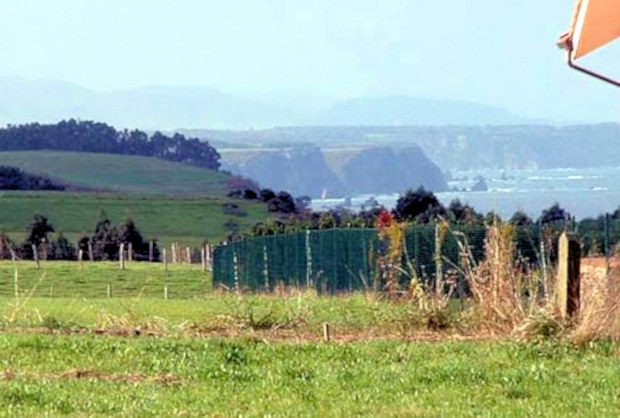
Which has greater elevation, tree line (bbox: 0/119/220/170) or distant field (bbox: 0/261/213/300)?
tree line (bbox: 0/119/220/170)

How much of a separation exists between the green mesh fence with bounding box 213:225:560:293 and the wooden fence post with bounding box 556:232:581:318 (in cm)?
811

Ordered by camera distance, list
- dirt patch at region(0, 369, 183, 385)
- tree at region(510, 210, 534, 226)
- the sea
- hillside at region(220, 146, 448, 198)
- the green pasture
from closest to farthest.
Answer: the green pasture, dirt patch at region(0, 369, 183, 385), tree at region(510, 210, 534, 226), the sea, hillside at region(220, 146, 448, 198)

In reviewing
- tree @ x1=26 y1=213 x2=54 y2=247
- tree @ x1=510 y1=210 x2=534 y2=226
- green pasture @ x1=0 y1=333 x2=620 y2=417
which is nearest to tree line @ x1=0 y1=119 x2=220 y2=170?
tree @ x1=26 y1=213 x2=54 y2=247

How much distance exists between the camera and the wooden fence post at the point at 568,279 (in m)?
15.1

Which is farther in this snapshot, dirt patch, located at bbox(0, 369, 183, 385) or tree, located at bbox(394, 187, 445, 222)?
tree, located at bbox(394, 187, 445, 222)

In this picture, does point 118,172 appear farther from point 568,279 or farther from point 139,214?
point 568,279

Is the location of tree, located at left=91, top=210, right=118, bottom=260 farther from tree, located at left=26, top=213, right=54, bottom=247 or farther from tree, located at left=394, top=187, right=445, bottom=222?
tree, located at left=394, top=187, right=445, bottom=222

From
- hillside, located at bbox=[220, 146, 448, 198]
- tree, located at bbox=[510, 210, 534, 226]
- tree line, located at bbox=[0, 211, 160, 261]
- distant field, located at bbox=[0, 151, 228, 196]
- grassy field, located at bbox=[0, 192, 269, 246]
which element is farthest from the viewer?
hillside, located at bbox=[220, 146, 448, 198]

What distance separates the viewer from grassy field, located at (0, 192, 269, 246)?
92312 mm

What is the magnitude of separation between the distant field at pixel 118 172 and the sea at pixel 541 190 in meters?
12.4

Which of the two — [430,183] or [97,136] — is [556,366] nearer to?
[430,183]


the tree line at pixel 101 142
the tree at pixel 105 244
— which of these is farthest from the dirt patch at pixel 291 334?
the tree line at pixel 101 142

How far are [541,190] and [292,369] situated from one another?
81250mm

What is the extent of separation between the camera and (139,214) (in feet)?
331
